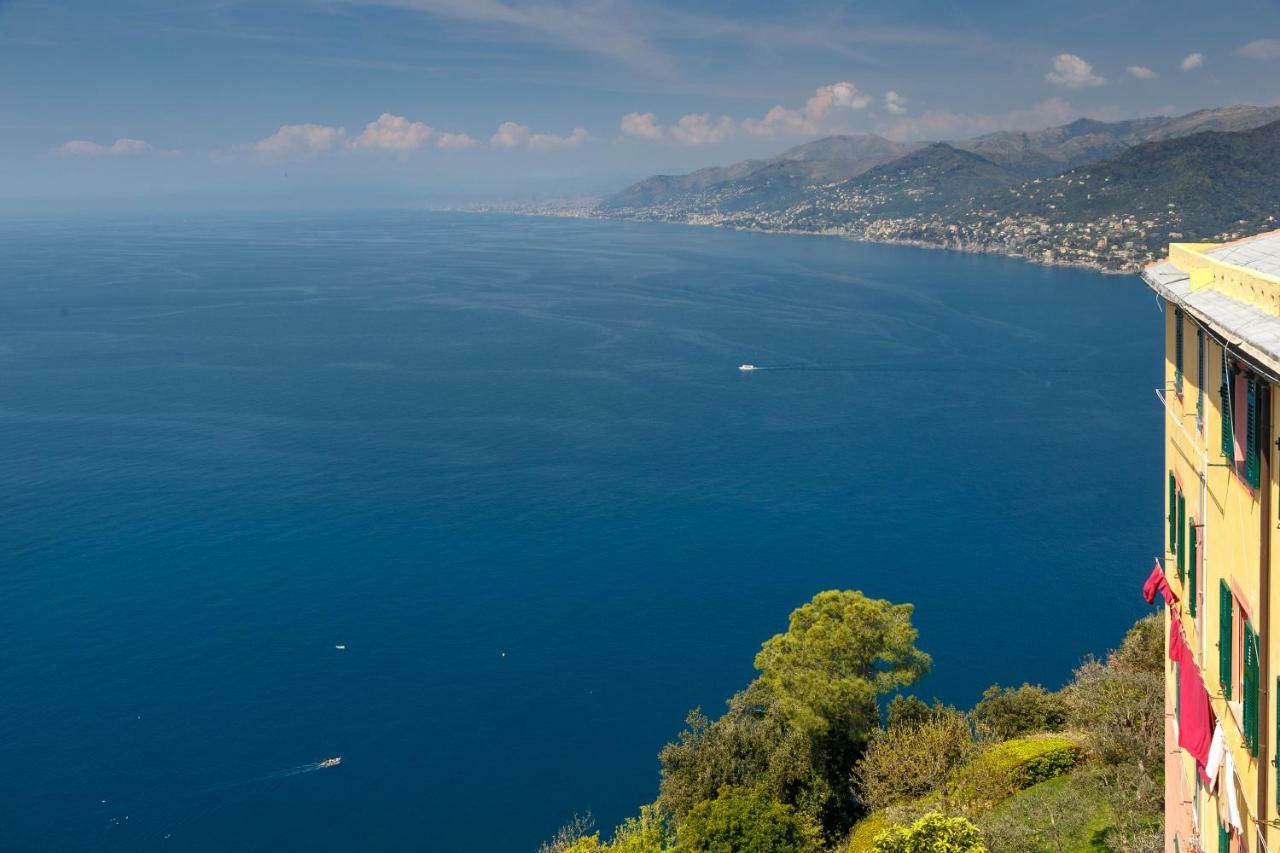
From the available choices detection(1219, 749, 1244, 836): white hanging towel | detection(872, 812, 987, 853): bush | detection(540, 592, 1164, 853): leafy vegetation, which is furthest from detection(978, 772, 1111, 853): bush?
detection(1219, 749, 1244, 836): white hanging towel

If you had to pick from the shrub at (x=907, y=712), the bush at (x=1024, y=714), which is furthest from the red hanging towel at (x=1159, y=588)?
the bush at (x=1024, y=714)

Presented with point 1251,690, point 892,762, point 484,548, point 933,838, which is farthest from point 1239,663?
point 484,548

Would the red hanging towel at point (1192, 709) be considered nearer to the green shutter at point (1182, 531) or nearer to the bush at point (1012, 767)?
the green shutter at point (1182, 531)

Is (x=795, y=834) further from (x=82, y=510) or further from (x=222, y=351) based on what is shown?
(x=222, y=351)

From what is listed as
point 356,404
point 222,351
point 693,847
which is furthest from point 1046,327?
point 693,847

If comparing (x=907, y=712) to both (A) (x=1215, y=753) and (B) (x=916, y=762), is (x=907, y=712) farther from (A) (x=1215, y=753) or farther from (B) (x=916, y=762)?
(A) (x=1215, y=753)

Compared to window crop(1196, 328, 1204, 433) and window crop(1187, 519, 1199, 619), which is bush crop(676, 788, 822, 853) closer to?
window crop(1187, 519, 1199, 619)
